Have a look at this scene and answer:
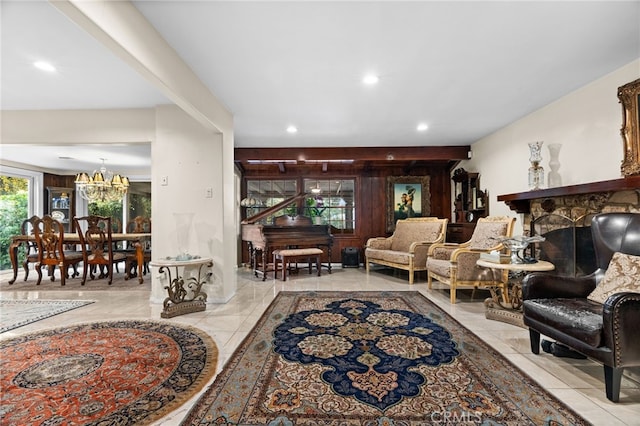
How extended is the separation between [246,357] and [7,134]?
4.30m

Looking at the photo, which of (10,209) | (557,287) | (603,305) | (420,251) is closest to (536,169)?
(420,251)

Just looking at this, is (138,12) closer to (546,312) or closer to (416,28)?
(416,28)

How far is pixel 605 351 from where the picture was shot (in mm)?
1633

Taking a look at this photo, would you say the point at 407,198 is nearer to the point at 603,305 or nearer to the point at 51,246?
the point at 603,305

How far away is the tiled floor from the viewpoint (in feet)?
5.34

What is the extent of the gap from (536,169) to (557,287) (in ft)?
6.59

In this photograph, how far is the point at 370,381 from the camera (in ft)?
5.95

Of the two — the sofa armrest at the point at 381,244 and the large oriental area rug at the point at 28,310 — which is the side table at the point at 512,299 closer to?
the sofa armrest at the point at 381,244

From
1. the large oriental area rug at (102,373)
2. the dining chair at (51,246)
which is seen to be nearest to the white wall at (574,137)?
the large oriental area rug at (102,373)

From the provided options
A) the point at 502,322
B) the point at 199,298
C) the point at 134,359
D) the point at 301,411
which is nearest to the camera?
the point at 301,411

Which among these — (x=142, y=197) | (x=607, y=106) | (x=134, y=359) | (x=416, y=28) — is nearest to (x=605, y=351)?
(x=416, y=28)

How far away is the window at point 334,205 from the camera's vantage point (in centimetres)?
690

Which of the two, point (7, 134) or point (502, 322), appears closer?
point (502, 322)

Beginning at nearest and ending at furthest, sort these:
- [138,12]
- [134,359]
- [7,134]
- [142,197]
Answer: [138,12] → [134,359] → [7,134] → [142,197]
